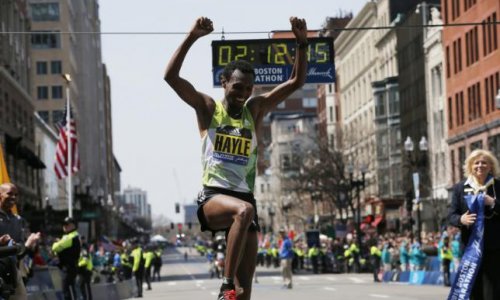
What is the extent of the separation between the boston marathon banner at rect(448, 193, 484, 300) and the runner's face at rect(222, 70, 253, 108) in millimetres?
2743

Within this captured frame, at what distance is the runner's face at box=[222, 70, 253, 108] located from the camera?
10.4 metres

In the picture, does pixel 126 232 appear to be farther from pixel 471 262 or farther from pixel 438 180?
pixel 471 262

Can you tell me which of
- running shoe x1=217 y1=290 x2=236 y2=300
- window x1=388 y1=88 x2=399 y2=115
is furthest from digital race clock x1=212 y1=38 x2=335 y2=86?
window x1=388 y1=88 x2=399 y2=115

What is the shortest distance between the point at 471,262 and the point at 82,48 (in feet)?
495

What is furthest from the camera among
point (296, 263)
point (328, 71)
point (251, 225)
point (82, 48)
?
point (82, 48)

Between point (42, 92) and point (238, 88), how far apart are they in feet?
440

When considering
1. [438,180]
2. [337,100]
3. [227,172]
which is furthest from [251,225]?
[337,100]

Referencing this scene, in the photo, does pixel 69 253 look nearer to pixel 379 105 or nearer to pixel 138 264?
pixel 138 264

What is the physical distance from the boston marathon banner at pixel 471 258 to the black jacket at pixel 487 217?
8 centimetres

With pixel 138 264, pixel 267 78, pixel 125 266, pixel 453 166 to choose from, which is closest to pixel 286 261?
pixel 138 264

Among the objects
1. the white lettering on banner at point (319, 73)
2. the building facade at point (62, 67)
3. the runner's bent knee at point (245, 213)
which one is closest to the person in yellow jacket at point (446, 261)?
the white lettering on banner at point (319, 73)

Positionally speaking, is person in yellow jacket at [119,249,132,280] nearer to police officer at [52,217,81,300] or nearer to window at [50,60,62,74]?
police officer at [52,217,81,300]

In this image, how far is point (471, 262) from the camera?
1227 centimetres

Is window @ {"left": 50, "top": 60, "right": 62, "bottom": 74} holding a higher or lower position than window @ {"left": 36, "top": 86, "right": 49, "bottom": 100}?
higher
